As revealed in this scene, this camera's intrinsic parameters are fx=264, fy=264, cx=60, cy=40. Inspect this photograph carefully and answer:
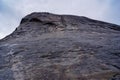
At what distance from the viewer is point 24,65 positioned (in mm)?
9039

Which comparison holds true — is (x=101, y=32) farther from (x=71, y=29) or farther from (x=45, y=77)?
(x=45, y=77)

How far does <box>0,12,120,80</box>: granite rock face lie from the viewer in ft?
27.5

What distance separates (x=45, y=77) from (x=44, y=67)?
1.90 feet

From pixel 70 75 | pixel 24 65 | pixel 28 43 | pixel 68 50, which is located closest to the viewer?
pixel 70 75

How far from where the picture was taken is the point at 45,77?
8219 millimetres

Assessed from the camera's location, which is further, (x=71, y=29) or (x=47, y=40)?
(x=71, y=29)

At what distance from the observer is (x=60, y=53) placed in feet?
31.7

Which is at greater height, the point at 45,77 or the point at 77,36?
the point at 77,36

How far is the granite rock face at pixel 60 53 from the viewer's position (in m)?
8.38

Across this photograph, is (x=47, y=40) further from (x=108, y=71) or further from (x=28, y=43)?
(x=108, y=71)

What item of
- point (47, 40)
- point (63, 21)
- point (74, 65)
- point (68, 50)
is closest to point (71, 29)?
point (63, 21)

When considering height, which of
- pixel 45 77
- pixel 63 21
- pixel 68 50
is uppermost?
pixel 63 21

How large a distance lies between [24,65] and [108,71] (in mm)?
2838

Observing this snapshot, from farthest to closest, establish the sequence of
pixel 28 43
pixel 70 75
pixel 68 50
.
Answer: pixel 28 43 < pixel 68 50 < pixel 70 75
